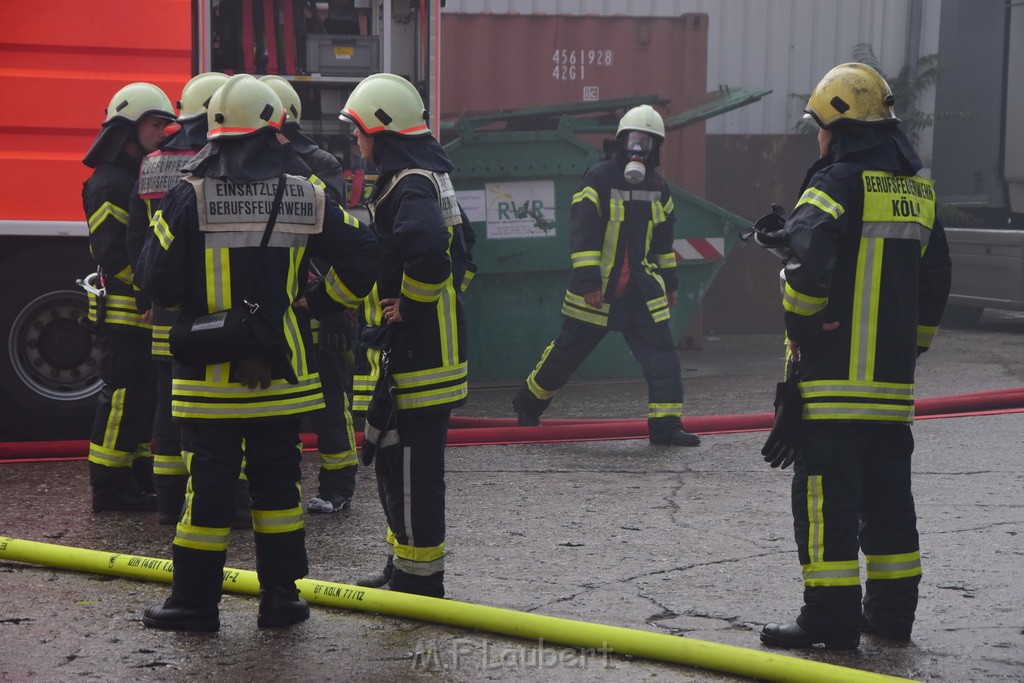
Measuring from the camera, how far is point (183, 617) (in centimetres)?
412

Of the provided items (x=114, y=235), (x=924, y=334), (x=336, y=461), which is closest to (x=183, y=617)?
(x=336, y=461)

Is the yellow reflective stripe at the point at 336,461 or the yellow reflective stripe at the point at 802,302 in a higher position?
the yellow reflective stripe at the point at 802,302

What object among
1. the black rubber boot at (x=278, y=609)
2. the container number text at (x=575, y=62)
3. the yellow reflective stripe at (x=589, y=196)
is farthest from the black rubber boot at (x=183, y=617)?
the container number text at (x=575, y=62)

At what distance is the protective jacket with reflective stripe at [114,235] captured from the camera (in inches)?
221

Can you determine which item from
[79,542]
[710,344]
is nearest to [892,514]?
[79,542]

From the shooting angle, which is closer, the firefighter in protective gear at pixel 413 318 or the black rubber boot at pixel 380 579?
the firefighter in protective gear at pixel 413 318

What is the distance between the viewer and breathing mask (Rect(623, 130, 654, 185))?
7324mm

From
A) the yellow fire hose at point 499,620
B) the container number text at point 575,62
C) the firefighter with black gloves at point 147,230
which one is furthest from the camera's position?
the container number text at point 575,62

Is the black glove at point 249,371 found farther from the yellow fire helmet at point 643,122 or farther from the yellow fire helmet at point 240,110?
the yellow fire helmet at point 643,122

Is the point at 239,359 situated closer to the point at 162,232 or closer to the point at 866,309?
the point at 162,232

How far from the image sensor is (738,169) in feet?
37.6

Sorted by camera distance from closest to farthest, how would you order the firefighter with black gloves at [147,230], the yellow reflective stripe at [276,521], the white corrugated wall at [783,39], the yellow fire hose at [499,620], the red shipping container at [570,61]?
the yellow fire hose at [499,620] → the yellow reflective stripe at [276,521] → the firefighter with black gloves at [147,230] → the red shipping container at [570,61] → the white corrugated wall at [783,39]

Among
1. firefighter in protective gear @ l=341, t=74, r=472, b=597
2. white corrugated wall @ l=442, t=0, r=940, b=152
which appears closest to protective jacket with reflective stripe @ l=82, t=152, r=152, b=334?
firefighter in protective gear @ l=341, t=74, r=472, b=597

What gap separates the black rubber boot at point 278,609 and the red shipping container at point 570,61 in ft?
21.1
